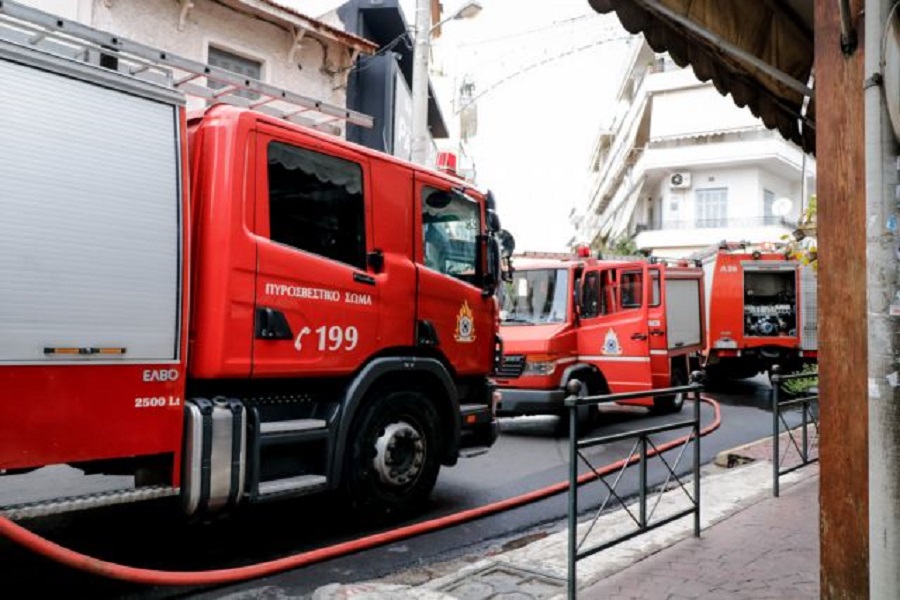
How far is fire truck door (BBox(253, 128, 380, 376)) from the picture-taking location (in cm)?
505

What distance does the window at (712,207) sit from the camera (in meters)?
36.4

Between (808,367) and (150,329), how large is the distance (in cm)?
1495

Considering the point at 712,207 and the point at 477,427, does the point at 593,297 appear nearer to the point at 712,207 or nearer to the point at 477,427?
the point at 477,427

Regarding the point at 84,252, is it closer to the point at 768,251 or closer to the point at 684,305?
the point at 684,305

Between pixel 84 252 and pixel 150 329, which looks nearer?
pixel 84 252

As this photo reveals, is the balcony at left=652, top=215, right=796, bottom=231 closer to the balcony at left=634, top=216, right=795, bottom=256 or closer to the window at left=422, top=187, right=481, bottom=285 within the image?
the balcony at left=634, top=216, right=795, bottom=256

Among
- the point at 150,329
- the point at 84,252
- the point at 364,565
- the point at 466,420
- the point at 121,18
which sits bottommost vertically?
the point at 364,565

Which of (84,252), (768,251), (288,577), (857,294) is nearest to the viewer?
(857,294)

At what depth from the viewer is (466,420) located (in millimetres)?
6605

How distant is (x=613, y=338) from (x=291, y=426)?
684cm

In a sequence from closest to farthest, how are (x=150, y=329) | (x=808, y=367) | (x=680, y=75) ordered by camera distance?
(x=150, y=329)
(x=808, y=367)
(x=680, y=75)

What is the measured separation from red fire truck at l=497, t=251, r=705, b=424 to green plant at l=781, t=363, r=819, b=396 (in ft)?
6.11

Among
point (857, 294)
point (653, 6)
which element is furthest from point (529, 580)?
point (653, 6)

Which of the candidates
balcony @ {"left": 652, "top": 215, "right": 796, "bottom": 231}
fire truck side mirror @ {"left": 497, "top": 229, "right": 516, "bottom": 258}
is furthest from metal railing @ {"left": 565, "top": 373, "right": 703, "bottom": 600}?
balcony @ {"left": 652, "top": 215, "right": 796, "bottom": 231}
